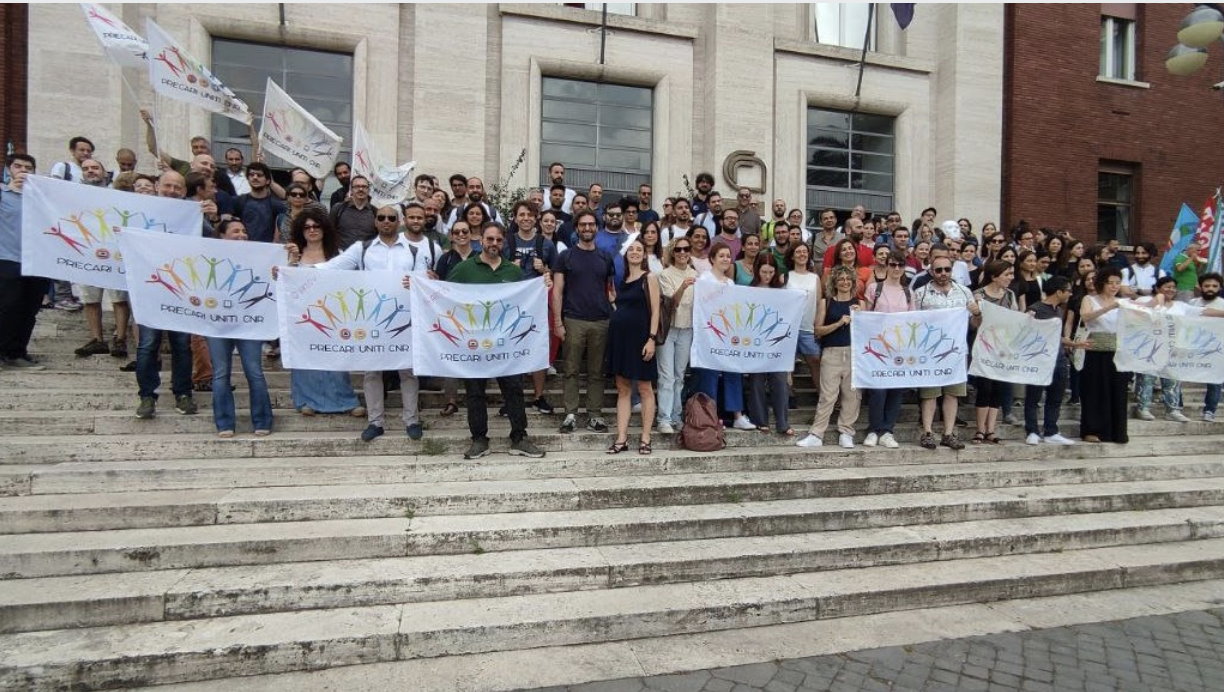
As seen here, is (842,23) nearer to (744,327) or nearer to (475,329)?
(744,327)

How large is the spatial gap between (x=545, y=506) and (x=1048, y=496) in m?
4.87

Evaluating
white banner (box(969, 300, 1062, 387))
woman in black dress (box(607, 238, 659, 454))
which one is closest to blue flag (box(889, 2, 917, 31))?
white banner (box(969, 300, 1062, 387))

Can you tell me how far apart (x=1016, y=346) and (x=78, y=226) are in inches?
388

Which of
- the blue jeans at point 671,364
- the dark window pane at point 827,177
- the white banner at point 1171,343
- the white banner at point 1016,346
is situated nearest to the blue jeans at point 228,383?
the blue jeans at point 671,364

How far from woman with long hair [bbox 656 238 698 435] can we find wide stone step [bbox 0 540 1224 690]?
244cm

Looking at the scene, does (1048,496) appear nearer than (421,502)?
No

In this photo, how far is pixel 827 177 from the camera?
15461mm

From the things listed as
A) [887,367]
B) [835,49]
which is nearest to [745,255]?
[887,367]

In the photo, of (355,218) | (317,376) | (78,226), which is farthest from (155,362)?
(355,218)

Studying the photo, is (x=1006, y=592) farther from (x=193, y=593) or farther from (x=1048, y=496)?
(x=193, y=593)

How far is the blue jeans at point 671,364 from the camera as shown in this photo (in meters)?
6.91

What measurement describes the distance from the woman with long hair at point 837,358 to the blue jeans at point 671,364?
1.52 metres

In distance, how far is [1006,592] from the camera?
16.3 feet

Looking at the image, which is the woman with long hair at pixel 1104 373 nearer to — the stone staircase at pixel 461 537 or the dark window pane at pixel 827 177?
the stone staircase at pixel 461 537
